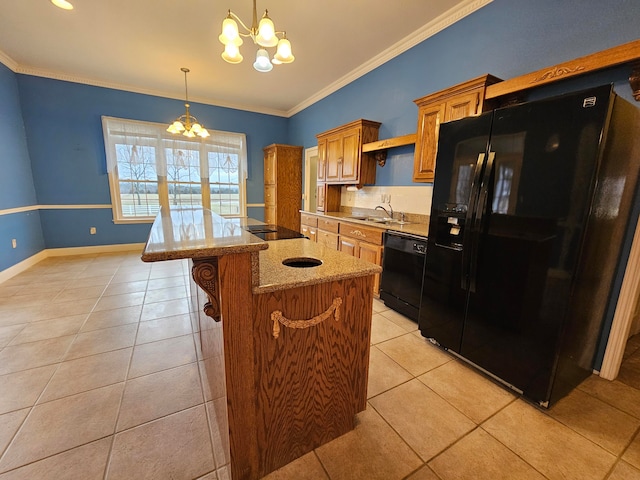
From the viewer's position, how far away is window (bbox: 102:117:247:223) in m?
4.77

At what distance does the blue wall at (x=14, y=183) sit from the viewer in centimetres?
349

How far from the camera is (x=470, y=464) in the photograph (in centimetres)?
125

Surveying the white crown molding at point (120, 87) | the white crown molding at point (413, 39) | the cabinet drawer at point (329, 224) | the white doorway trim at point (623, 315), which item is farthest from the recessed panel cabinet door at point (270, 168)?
the white doorway trim at point (623, 315)

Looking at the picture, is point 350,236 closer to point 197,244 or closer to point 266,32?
point 266,32

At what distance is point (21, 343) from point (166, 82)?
13.8ft

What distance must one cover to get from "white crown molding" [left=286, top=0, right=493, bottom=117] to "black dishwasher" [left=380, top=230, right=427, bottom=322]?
2151 mm

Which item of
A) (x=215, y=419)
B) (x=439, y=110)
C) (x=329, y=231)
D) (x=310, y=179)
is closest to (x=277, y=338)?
(x=215, y=419)

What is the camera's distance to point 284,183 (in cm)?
543

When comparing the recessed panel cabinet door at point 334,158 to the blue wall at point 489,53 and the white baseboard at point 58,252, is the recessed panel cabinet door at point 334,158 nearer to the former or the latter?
the blue wall at point 489,53

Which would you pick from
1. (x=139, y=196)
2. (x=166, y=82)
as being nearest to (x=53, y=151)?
(x=139, y=196)

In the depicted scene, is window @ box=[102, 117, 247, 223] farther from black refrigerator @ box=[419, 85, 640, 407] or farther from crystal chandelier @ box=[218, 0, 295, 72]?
black refrigerator @ box=[419, 85, 640, 407]

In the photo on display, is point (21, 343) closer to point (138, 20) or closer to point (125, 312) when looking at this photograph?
point (125, 312)

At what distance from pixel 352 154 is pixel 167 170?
3719mm

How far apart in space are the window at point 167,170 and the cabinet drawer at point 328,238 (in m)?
2.63
